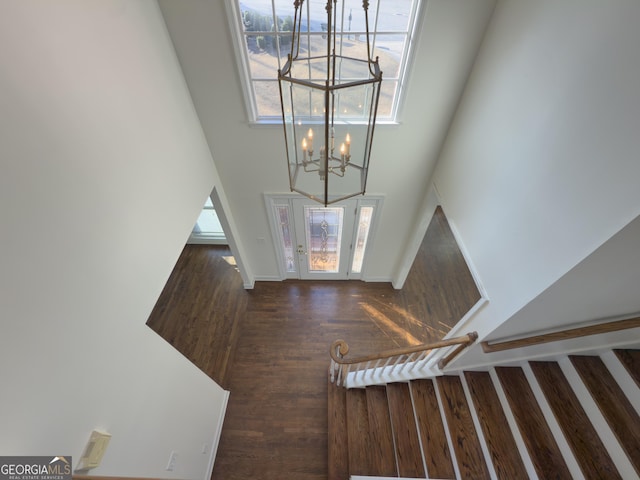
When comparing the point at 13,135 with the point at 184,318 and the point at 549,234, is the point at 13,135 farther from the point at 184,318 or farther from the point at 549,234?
the point at 184,318

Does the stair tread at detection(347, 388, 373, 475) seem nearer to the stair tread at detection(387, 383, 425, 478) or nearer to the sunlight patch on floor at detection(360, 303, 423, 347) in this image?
the stair tread at detection(387, 383, 425, 478)

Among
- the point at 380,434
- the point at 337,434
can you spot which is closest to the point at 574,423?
the point at 380,434

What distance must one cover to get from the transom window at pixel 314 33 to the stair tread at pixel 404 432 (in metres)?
2.87

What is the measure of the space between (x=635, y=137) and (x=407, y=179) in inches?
87.7

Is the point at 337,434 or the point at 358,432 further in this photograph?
the point at 337,434

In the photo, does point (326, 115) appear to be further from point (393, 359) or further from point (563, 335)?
point (393, 359)

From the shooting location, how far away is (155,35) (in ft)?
7.16

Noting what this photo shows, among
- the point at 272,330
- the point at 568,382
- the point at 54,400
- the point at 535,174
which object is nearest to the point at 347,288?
the point at 272,330

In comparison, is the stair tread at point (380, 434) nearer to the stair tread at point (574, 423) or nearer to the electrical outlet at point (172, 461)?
the stair tread at point (574, 423)

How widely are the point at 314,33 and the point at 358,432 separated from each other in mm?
3608

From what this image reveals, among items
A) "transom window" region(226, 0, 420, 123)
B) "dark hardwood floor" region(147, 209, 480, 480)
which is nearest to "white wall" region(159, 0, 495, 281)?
"transom window" region(226, 0, 420, 123)

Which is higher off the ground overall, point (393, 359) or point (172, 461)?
point (393, 359)

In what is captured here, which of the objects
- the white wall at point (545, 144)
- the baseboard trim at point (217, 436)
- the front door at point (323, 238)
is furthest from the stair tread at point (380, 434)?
the front door at point (323, 238)

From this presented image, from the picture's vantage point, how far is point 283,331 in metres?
4.11
